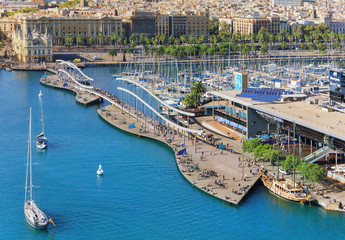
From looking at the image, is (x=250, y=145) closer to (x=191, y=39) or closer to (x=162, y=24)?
(x=191, y=39)

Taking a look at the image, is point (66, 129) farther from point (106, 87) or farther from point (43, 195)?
point (106, 87)

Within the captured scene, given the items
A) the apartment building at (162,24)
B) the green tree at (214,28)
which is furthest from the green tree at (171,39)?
the green tree at (214,28)

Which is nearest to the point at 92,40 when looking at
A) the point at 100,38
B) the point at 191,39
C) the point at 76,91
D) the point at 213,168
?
the point at 100,38

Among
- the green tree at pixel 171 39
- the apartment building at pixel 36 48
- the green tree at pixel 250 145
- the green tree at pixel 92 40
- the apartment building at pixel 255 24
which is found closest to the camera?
the green tree at pixel 250 145

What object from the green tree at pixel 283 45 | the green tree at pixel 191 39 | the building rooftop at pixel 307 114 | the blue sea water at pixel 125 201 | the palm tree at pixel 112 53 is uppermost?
the green tree at pixel 191 39

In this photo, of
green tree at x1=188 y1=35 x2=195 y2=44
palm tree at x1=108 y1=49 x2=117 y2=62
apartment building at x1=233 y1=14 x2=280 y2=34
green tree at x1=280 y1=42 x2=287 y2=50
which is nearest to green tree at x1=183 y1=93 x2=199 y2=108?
palm tree at x1=108 y1=49 x2=117 y2=62

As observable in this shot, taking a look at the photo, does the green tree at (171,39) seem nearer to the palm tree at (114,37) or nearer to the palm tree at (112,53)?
the palm tree at (114,37)

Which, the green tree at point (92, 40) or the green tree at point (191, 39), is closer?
the green tree at point (92, 40)

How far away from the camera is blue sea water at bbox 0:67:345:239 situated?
31.4m

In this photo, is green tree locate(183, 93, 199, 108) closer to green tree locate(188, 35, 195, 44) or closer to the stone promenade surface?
the stone promenade surface

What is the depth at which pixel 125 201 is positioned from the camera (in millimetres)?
35062

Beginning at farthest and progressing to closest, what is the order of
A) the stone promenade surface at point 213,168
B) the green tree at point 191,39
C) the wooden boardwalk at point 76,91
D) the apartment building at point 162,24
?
the apartment building at point 162,24
the green tree at point 191,39
the wooden boardwalk at point 76,91
the stone promenade surface at point 213,168

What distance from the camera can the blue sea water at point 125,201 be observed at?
103 feet

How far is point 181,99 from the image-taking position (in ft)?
197
